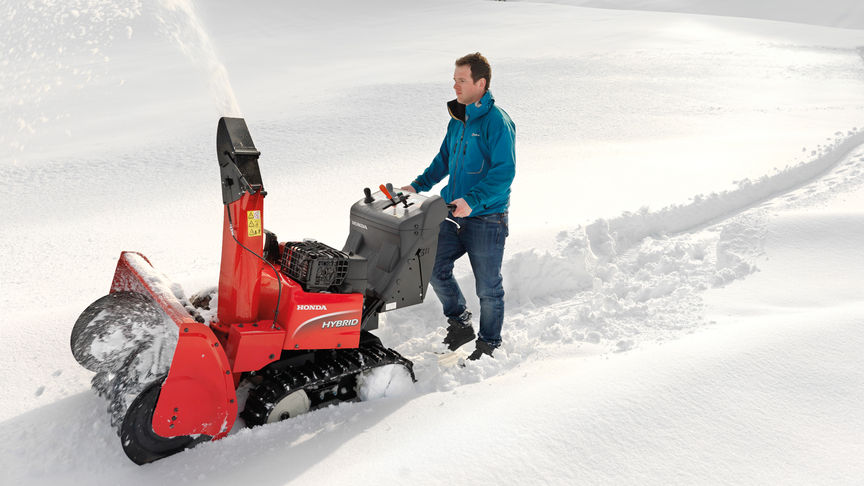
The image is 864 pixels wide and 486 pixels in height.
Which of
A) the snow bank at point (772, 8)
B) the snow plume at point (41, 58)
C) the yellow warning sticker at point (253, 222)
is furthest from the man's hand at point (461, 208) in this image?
the snow bank at point (772, 8)

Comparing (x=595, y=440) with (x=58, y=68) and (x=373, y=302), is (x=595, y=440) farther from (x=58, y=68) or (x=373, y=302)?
(x=58, y=68)

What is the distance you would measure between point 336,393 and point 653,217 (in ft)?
11.6

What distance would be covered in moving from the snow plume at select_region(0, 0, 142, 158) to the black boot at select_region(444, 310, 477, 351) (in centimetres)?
712

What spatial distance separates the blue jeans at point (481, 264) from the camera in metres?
3.79

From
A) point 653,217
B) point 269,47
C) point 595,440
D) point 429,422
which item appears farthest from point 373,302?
point 269,47

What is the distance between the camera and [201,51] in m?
2.90

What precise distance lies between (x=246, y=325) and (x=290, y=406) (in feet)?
1.42

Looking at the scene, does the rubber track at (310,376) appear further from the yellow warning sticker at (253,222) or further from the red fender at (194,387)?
the yellow warning sticker at (253,222)

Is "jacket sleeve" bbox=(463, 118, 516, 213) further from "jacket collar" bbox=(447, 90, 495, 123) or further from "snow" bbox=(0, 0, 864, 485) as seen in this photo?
"snow" bbox=(0, 0, 864, 485)

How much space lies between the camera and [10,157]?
8.14 meters

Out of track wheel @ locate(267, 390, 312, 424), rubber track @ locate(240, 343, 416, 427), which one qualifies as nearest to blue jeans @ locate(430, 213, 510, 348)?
rubber track @ locate(240, 343, 416, 427)

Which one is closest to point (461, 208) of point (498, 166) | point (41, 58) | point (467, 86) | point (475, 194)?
point (475, 194)

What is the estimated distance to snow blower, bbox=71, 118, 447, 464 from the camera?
2.67 m

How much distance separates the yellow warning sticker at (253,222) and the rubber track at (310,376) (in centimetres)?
67
